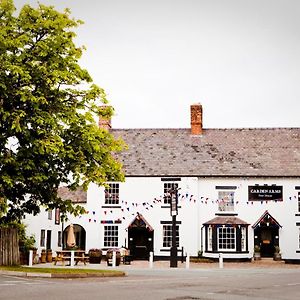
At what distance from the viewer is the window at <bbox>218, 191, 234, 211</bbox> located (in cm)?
4144

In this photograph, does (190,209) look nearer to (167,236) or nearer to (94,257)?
(167,236)

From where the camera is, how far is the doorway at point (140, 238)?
135ft

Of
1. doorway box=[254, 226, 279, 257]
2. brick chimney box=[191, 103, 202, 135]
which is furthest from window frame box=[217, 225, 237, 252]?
brick chimney box=[191, 103, 202, 135]

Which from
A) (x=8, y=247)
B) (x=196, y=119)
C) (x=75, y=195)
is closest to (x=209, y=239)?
(x=196, y=119)

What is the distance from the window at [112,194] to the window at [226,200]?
8051mm

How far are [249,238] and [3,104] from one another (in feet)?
81.7

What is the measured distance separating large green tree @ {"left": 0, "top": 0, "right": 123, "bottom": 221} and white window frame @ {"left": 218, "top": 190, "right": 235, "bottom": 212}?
19304mm

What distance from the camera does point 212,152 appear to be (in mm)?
43250

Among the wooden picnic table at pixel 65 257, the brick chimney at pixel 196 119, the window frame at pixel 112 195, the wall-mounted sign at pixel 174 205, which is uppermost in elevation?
the brick chimney at pixel 196 119

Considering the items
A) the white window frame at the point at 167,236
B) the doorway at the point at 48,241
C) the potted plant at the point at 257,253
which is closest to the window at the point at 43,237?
the doorway at the point at 48,241

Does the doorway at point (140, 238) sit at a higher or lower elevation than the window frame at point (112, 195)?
lower

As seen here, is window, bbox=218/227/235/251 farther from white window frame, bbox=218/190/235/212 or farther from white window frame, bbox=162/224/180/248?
white window frame, bbox=162/224/180/248

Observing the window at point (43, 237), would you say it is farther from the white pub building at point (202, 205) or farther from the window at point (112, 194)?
the window at point (112, 194)

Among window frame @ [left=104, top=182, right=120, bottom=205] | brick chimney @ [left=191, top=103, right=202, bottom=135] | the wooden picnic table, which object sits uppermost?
brick chimney @ [left=191, top=103, right=202, bottom=135]
